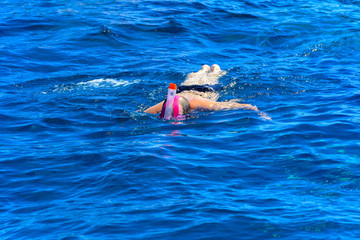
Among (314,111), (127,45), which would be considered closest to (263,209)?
(314,111)

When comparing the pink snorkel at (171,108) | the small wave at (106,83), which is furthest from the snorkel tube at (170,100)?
the small wave at (106,83)

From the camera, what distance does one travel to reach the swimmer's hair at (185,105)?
30.3 ft

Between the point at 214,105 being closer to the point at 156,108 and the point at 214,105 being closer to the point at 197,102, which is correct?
the point at 197,102

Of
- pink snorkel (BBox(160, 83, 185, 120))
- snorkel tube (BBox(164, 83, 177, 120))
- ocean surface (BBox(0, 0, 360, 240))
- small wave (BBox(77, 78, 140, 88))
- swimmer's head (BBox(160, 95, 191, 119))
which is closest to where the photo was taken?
ocean surface (BBox(0, 0, 360, 240))

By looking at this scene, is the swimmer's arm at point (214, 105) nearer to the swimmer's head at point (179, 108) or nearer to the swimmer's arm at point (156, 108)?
the swimmer's head at point (179, 108)

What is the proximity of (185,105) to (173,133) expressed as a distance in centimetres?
89

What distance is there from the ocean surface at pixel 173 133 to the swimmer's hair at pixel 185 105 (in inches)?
8.8

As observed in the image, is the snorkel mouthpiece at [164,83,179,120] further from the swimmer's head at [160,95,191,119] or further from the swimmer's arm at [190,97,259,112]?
the swimmer's arm at [190,97,259,112]

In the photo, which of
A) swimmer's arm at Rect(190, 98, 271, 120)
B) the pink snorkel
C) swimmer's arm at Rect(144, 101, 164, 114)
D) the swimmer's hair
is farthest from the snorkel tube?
swimmer's arm at Rect(190, 98, 271, 120)

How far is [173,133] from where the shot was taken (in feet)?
28.3

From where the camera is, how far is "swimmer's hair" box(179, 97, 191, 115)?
925 centimetres

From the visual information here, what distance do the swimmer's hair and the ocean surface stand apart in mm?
224

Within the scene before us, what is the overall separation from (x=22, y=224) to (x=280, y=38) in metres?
12.0

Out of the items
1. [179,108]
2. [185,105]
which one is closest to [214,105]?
[185,105]
